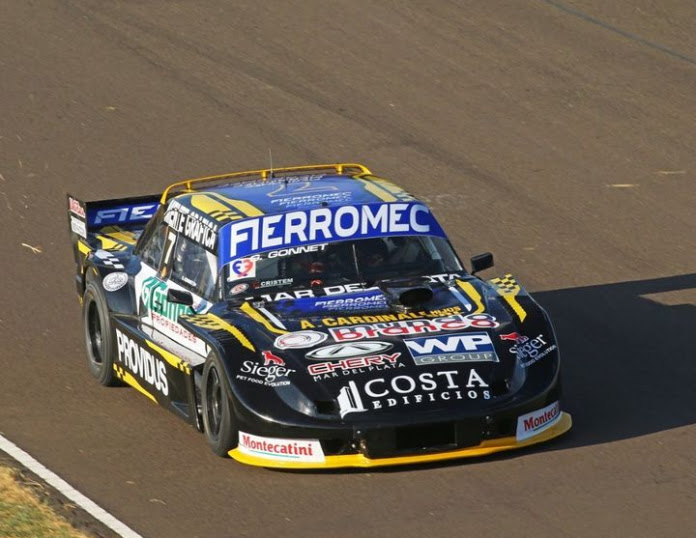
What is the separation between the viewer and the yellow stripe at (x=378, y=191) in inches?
447

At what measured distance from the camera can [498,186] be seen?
16.3 m

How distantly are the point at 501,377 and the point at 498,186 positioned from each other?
682 centimetres

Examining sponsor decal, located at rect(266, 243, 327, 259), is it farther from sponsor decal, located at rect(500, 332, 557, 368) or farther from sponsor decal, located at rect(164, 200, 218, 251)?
sponsor decal, located at rect(500, 332, 557, 368)

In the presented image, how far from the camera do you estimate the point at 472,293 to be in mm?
10570

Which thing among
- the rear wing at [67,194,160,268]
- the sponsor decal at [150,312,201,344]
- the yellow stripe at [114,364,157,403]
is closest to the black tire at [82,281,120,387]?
the yellow stripe at [114,364,157,403]

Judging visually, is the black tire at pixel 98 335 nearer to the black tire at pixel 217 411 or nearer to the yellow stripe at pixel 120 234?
the yellow stripe at pixel 120 234

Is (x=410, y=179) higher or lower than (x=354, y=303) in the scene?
lower

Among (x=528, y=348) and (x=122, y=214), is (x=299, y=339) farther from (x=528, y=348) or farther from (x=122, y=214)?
(x=122, y=214)

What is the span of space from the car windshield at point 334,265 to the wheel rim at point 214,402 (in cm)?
85

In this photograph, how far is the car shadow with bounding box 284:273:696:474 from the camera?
10.3m

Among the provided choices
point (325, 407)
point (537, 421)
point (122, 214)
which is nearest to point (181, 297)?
point (325, 407)

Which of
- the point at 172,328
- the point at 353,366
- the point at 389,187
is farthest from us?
the point at 389,187

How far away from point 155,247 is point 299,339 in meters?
2.34

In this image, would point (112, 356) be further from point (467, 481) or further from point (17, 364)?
point (467, 481)
